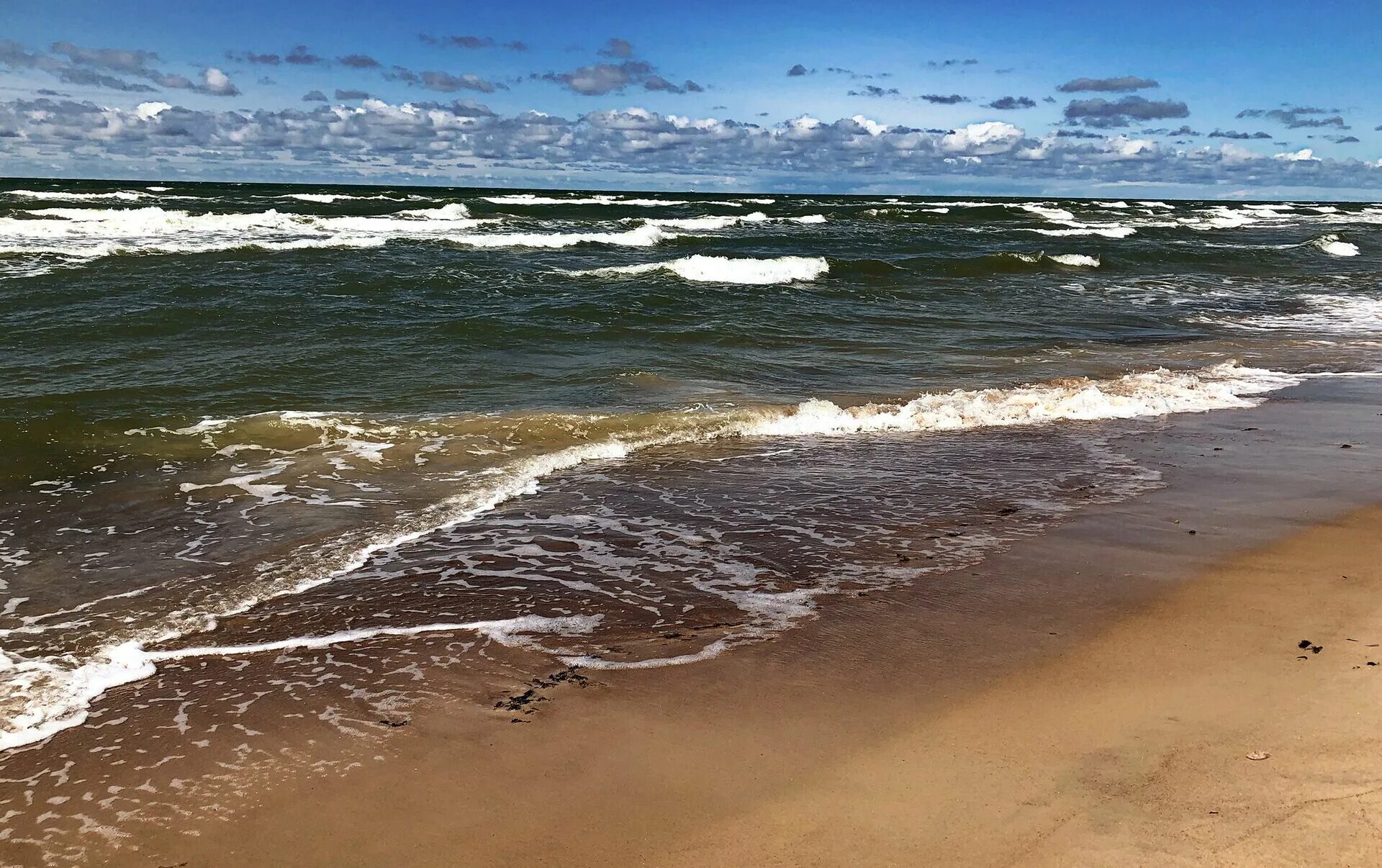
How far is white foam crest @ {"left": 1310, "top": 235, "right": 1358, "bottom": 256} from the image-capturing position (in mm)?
36844

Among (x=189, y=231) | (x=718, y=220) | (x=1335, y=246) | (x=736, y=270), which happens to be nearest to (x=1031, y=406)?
(x=736, y=270)

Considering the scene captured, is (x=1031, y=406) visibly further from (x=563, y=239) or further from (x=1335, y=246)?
(x=1335, y=246)

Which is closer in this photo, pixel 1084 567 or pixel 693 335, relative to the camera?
pixel 1084 567

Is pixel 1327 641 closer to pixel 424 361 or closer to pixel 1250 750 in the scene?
pixel 1250 750

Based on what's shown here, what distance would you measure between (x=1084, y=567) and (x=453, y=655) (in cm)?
341

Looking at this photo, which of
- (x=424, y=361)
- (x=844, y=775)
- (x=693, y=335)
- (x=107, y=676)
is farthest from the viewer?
(x=693, y=335)

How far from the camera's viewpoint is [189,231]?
31938 millimetres

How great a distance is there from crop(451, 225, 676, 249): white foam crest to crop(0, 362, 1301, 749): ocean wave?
22.5 metres

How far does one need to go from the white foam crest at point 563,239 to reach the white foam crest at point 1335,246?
25917 mm

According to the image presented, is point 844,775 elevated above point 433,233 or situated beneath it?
situated beneath

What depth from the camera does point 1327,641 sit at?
414cm

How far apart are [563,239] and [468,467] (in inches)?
1050

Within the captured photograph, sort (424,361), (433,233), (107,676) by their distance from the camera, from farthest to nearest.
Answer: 1. (433,233)
2. (424,361)
3. (107,676)

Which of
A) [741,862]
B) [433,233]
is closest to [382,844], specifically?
[741,862]
